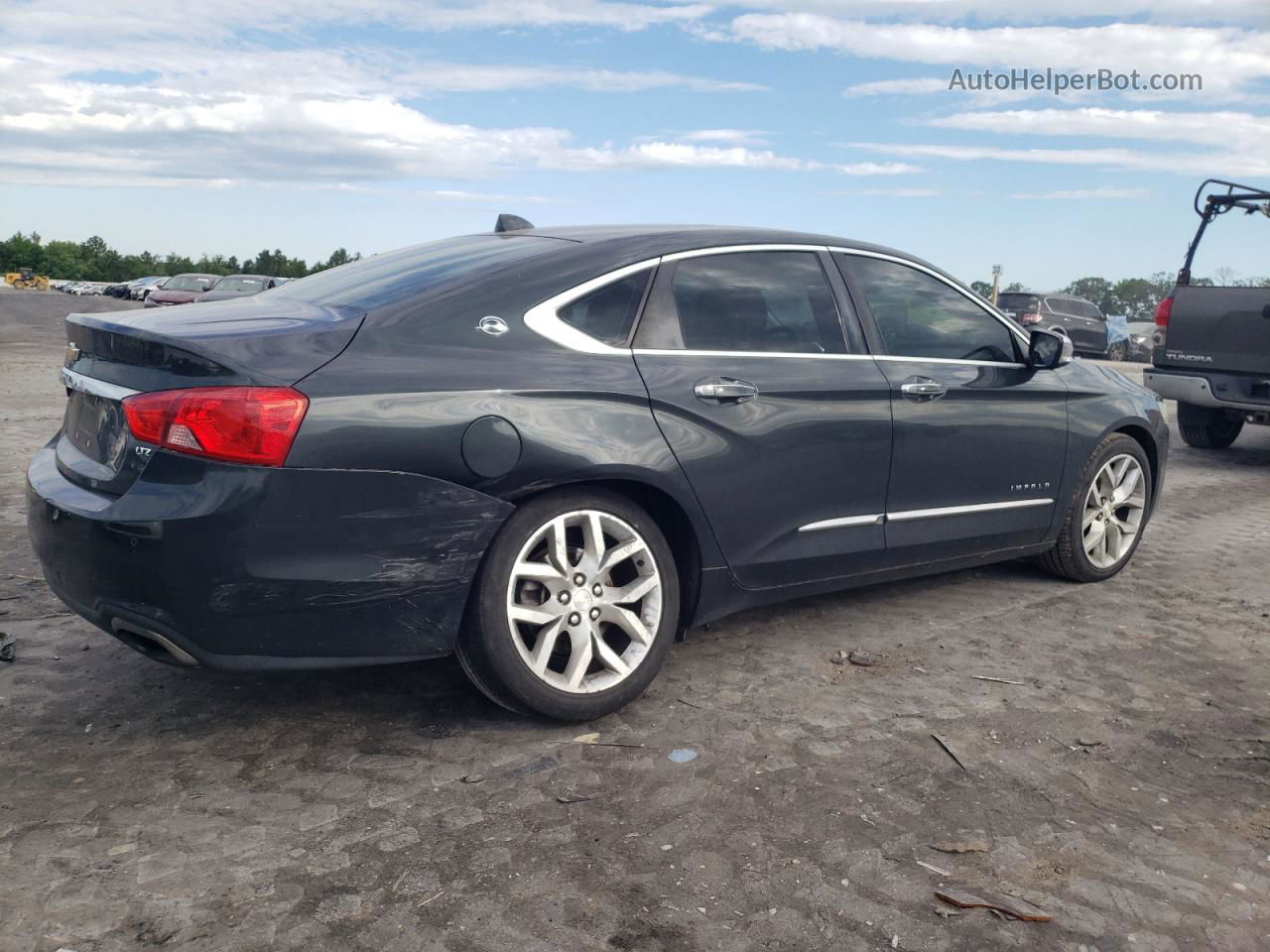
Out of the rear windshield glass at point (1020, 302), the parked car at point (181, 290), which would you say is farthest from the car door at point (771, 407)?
the parked car at point (181, 290)

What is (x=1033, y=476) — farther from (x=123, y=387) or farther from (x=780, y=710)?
(x=123, y=387)

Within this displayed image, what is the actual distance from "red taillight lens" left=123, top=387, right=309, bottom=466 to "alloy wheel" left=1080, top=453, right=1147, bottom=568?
3.91 meters

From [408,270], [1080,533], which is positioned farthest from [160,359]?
[1080,533]

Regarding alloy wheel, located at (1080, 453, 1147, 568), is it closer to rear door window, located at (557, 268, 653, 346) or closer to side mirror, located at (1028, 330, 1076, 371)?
side mirror, located at (1028, 330, 1076, 371)

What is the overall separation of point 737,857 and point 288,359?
5.81ft

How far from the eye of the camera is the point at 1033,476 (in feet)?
17.4

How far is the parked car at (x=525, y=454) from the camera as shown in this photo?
3252mm

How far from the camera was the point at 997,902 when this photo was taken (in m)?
2.81

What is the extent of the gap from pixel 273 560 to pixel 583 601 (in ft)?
3.22

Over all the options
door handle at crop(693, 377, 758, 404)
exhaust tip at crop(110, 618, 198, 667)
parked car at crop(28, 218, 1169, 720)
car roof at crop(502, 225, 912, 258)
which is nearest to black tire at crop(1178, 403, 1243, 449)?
parked car at crop(28, 218, 1169, 720)

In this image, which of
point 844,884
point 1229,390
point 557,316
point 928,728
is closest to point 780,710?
point 928,728

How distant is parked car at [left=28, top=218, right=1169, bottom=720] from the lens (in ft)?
10.7

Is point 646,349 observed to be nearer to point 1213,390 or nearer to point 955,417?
point 955,417

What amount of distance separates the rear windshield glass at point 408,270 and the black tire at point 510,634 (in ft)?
2.70
